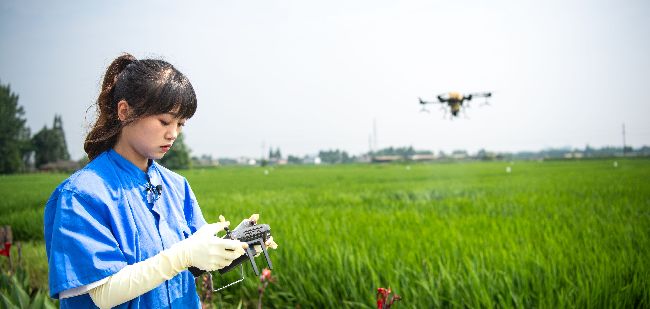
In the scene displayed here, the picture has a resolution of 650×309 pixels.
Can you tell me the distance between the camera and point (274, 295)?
303 cm

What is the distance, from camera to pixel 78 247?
97cm

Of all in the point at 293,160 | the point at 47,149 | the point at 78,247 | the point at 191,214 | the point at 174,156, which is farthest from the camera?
the point at 293,160

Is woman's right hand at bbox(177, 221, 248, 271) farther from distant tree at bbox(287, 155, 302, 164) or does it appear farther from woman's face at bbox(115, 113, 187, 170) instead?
distant tree at bbox(287, 155, 302, 164)

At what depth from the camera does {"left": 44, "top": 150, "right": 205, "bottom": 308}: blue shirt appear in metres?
0.97

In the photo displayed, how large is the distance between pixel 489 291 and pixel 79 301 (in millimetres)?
2127

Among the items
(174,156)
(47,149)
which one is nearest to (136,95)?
(47,149)

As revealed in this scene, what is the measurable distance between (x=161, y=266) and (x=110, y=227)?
19 cm

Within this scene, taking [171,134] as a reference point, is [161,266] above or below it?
below

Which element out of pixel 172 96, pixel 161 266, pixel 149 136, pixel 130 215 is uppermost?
pixel 172 96

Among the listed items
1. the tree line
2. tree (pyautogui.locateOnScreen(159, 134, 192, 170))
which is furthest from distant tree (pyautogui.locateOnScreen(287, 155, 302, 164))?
the tree line

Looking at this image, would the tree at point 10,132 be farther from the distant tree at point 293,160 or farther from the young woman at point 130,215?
the distant tree at point 293,160

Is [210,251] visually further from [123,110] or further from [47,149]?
[47,149]

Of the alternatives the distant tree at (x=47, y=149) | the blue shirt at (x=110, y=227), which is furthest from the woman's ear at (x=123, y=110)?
the distant tree at (x=47, y=149)

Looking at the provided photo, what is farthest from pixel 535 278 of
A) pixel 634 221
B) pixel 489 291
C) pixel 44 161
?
pixel 44 161
